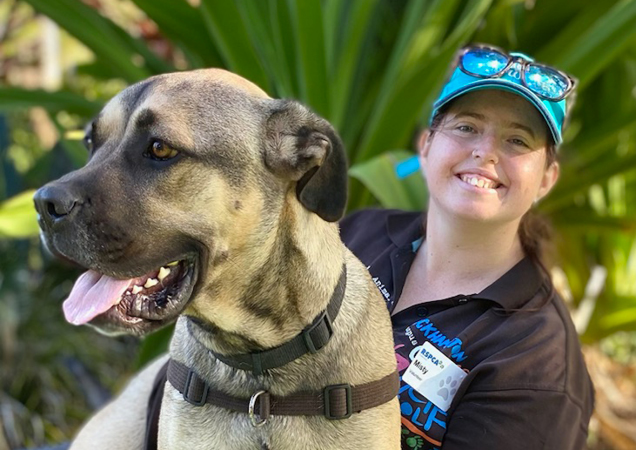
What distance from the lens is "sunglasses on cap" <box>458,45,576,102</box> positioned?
232 cm

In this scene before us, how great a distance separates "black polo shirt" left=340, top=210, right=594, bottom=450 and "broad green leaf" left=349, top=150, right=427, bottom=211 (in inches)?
25.4

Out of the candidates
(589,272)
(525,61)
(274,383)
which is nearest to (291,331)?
(274,383)

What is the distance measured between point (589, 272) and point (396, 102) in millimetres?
2162

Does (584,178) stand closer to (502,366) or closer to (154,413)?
(502,366)

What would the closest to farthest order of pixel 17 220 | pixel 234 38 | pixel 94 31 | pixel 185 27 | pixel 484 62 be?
pixel 484 62, pixel 17 220, pixel 234 38, pixel 94 31, pixel 185 27

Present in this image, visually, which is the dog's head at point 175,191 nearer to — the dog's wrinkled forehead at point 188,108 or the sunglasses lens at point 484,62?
the dog's wrinkled forehead at point 188,108

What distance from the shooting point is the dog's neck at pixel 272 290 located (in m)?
1.86

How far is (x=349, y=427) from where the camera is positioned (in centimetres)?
192

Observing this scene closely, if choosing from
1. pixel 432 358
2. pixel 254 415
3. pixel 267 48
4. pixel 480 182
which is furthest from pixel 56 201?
pixel 267 48

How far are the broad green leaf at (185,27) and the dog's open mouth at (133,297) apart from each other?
8.69 feet

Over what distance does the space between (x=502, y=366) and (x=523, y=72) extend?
94 centimetres

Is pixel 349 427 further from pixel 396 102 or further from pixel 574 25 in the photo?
pixel 574 25

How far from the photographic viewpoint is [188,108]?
70.7 inches

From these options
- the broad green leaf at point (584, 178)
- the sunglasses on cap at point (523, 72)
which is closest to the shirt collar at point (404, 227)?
the sunglasses on cap at point (523, 72)
